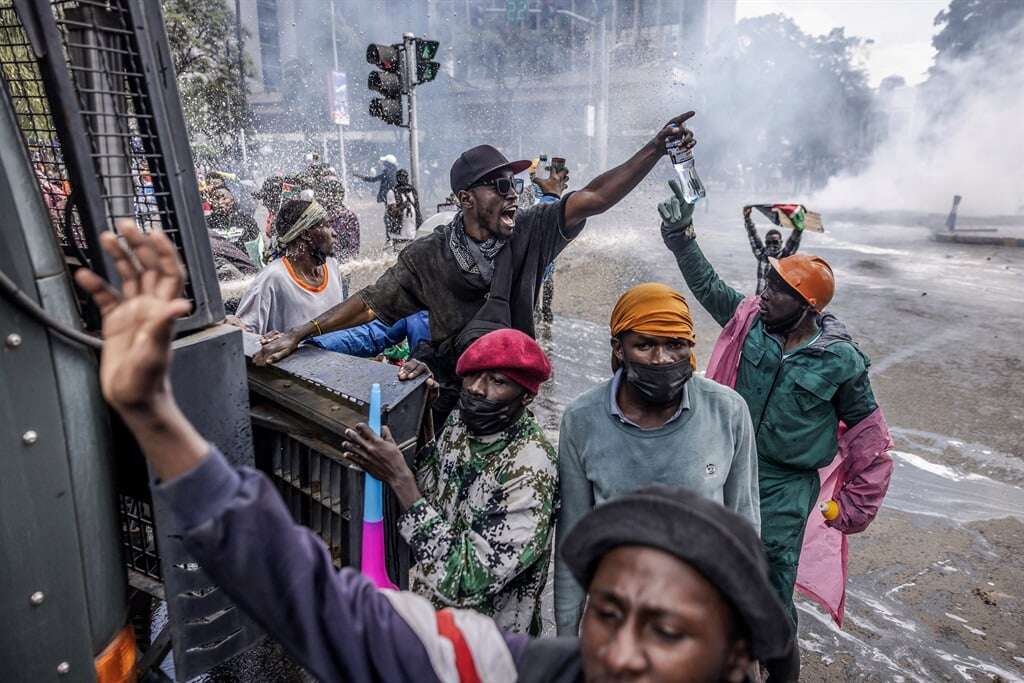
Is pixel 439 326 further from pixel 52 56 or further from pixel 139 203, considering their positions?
pixel 52 56

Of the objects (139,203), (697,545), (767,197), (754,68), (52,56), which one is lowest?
(767,197)

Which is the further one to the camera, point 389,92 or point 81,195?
point 389,92

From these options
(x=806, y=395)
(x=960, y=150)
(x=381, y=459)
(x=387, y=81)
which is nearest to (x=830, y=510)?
(x=806, y=395)

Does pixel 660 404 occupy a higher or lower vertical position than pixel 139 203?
lower

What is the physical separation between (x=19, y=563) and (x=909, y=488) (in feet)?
18.7

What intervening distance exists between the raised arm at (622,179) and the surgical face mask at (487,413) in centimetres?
103

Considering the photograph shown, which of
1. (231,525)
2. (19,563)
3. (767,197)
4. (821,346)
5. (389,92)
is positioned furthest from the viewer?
(767,197)

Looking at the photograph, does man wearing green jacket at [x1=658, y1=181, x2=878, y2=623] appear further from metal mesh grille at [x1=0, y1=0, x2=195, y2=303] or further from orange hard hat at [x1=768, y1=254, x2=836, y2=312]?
metal mesh grille at [x1=0, y1=0, x2=195, y2=303]

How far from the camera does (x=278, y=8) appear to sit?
44188 mm

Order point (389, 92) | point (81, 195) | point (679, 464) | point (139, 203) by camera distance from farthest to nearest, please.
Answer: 1. point (389, 92)
2. point (679, 464)
3. point (139, 203)
4. point (81, 195)

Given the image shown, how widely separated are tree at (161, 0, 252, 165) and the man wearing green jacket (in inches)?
590

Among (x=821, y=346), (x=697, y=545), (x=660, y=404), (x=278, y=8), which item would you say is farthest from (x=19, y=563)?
(x=278, y=8)

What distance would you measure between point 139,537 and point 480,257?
163 cm

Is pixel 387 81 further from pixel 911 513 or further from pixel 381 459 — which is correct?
pixel 381 459
